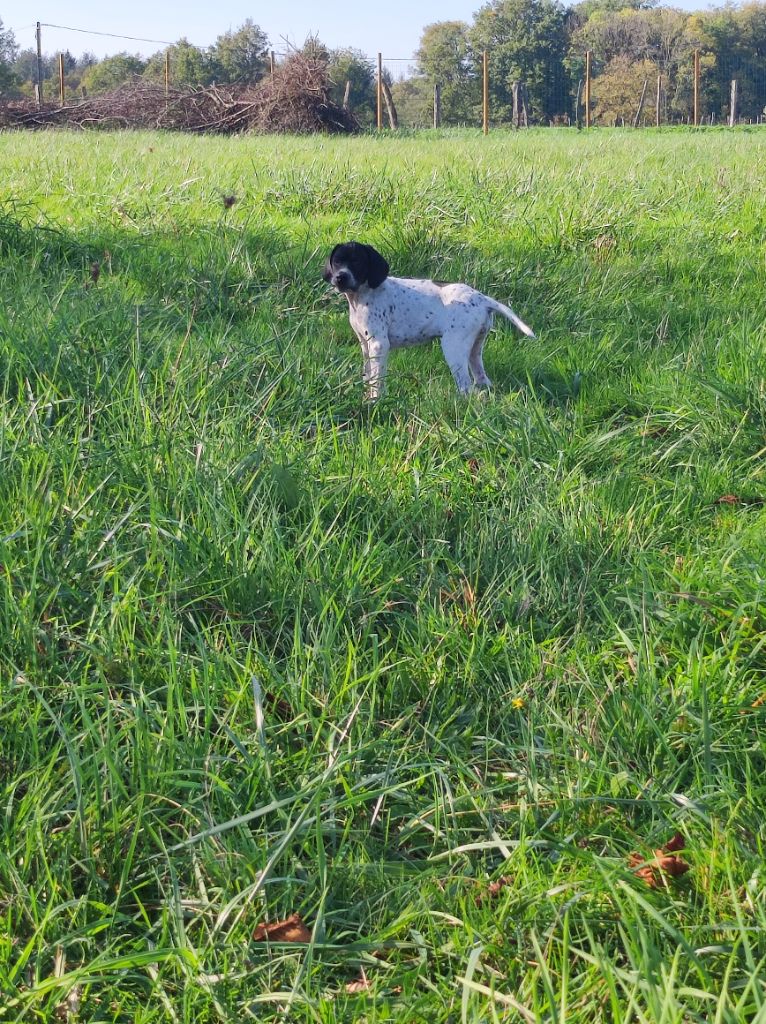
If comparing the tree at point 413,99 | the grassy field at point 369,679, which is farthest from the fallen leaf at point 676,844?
the tree at point 413,99

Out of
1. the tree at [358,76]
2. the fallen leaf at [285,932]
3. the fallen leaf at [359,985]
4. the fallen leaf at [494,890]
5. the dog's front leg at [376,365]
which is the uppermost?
the tree at [358,76]

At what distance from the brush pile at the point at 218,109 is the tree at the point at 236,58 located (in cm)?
3051

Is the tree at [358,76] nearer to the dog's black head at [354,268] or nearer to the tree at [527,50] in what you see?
the tree at [527,50]

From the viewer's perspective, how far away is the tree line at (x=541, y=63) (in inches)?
2221

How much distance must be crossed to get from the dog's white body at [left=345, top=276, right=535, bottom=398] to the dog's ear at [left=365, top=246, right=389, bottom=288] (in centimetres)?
7

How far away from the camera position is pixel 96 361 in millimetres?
3496

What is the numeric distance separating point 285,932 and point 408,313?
3.39 m

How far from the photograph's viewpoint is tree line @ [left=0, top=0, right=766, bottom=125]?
5641cm

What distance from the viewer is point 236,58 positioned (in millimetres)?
58031

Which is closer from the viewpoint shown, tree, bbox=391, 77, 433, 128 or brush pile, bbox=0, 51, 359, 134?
brush pile, bbox=0, 51, 359, 134

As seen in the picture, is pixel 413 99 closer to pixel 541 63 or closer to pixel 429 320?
pixel 541 63

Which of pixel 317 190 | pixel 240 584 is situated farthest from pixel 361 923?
pixel 317 190

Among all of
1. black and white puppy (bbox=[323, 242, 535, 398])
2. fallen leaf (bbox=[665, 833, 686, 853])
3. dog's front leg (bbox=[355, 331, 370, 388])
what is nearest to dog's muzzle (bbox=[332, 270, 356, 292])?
black and white puppy (bbox=[323, 242, 535, 398])

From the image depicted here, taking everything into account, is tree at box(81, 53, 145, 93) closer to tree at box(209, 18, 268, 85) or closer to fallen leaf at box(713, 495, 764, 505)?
tree at box(209, 18, 268, 85)
